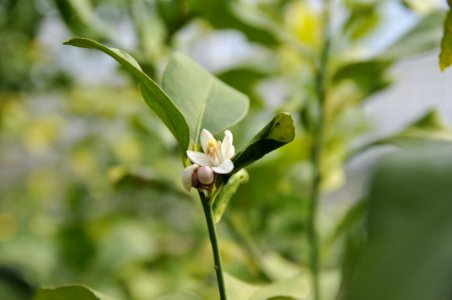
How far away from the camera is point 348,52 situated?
1.00 meters

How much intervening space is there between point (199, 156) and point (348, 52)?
69 centimetres

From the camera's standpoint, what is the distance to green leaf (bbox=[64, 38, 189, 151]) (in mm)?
342

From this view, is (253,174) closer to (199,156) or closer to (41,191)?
(199,156)

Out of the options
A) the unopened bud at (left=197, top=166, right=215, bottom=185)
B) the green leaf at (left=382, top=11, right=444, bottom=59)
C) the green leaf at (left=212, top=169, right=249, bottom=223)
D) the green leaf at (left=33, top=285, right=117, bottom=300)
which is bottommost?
the green leaf at (left=33, top=285, right=117, bottom=300)

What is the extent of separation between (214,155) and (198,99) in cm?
6

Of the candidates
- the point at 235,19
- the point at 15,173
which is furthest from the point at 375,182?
the point at 15,173

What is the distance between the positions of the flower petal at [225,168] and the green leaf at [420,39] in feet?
1.32

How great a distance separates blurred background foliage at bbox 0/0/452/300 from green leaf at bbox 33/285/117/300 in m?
0.07

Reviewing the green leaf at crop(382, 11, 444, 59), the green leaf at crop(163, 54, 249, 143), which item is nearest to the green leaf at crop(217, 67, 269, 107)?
the green leaf at crop(382, 11, 444, 59)

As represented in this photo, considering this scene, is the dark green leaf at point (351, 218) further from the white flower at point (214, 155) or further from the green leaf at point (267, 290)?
the white flower at point (214, 155)

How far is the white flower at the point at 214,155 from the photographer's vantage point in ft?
1.14

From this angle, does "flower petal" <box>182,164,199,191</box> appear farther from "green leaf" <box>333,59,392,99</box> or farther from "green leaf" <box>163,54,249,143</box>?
"green leaf" <box>333,59,392,99</box>

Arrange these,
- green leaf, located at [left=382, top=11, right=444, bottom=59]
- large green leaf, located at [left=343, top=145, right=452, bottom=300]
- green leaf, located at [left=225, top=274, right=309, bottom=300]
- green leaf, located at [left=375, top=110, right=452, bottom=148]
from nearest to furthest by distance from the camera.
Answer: large green leaf, located at [left=343, top=145, right=452, bottom=300], green leaf, located at [left=225, top=274, right=309, bottom=300], green leaf, located at [left=375, top=110, right=452, bottom=148], green leaf, located at [left=382, top=11, right=444, bottom=59]

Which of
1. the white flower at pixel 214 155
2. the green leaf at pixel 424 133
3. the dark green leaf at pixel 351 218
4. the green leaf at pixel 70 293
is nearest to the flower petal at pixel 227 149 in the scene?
the white flower at pixel 214 155
